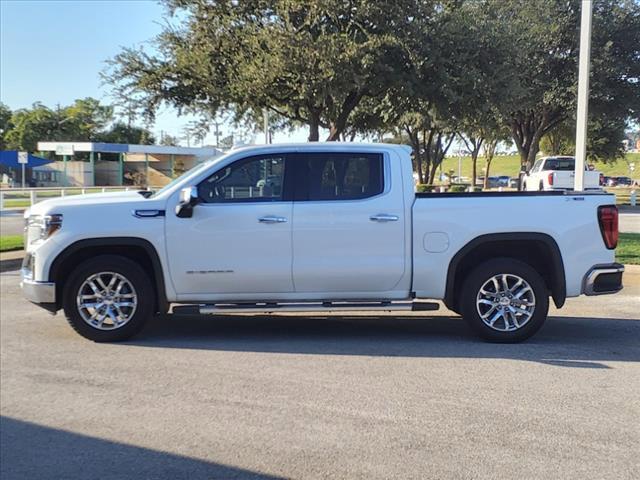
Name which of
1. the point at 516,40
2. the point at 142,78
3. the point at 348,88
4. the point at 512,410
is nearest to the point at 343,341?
the point at 512,410

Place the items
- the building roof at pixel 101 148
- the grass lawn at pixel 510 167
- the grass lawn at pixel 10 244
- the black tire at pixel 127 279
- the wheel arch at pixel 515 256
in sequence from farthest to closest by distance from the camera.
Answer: the grass lawn at pixel 510 167 → the building roof at pixel 101 148 → the grass lawn at pixel 10 244 → the wheel arch at pixel 515 256 → the black tire at pixel 127 279

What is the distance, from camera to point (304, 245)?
21.3ft

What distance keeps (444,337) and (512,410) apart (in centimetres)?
220

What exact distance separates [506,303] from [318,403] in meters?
2.64

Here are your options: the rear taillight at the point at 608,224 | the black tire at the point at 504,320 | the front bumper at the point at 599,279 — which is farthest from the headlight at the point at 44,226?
the rear taillight at the point at 608,224

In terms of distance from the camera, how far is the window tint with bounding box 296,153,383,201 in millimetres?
6633

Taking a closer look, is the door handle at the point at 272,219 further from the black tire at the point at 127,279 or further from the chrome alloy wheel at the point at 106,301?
the chrome alloy wheel at the point at 106,301

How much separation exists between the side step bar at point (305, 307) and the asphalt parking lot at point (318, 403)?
37 cm

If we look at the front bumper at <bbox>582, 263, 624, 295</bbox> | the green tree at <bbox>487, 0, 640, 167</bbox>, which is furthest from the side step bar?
the green tree at <bbox>487, 0, 640, 167</bbox>

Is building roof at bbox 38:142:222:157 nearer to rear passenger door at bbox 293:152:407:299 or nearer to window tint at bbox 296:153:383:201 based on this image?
window tint at bbox 296:153:383:201

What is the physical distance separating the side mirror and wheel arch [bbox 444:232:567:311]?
2644 mm

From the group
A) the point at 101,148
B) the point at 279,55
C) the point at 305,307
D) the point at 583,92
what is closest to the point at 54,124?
the point at 101,148

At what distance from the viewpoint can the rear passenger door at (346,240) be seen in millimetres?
6508

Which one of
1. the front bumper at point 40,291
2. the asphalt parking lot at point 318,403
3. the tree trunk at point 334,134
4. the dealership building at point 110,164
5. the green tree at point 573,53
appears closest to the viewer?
the asphalt parking lot at point 318,403
